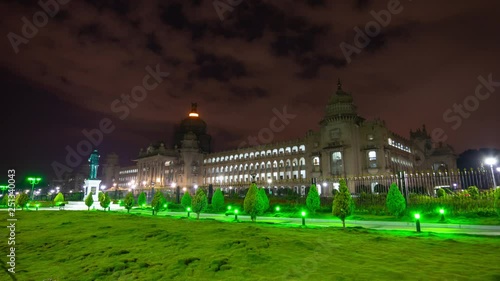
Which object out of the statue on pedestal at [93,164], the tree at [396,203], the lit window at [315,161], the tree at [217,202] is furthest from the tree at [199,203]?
the lit window at [315,161]

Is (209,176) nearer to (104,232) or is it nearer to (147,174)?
(147,174)

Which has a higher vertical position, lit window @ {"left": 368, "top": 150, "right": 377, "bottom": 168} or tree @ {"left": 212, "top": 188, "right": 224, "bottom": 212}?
lit window @ {"left": 368, "top": 150, "right": 377, "bottom": 168}

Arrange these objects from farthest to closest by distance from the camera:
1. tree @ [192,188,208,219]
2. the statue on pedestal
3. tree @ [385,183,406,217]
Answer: the statue on pedestal < tree @ [192,188,208,219] < tree @ [385,183,406,217]

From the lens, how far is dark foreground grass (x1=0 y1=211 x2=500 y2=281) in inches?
Answer: 273

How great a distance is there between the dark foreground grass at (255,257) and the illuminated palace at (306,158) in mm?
24866

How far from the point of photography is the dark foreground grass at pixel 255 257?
694 cm

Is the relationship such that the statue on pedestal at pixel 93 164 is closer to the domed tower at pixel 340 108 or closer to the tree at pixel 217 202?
the tree at pixel 217 202

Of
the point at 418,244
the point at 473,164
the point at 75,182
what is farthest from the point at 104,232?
the point at 75,182

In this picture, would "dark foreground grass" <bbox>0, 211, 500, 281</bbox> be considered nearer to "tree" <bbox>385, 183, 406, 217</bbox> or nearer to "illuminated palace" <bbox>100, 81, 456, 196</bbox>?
"tree" <bbox>385, 183, 406, 217</bbox>

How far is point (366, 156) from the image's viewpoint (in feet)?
182

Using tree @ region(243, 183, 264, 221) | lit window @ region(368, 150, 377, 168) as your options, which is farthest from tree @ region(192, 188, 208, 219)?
lit window @ region(368, 150, 377, 168)

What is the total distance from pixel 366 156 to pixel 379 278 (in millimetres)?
52952

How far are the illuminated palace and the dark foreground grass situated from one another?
24.9 meters

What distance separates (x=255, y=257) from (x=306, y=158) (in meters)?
61.0
